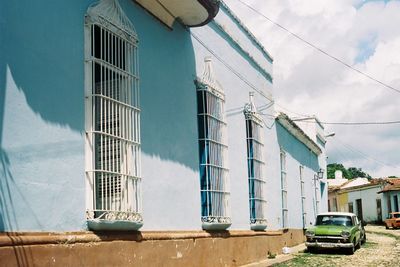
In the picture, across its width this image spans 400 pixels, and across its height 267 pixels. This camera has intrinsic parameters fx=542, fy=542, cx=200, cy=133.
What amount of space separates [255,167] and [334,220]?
4886mm

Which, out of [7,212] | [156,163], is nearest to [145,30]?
[156,163]

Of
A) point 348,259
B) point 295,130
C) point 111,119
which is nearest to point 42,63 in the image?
point 111,119

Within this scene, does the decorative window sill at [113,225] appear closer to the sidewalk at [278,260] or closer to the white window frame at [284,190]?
the sidewalk at [278,260]

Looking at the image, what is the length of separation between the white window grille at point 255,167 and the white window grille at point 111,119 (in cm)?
571

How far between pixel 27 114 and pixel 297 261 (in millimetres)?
9170

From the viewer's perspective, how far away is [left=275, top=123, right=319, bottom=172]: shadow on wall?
16578 millimetres

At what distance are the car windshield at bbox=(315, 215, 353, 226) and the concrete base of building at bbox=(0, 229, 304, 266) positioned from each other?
4885 mm

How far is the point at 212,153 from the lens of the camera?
1007cm

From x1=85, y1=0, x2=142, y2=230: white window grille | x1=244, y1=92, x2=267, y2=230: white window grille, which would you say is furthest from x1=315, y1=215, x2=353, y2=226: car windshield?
x1=85, y1=0, x2=142, y2=230: white window grille

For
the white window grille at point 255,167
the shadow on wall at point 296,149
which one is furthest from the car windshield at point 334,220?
the white window grille at point 255,167

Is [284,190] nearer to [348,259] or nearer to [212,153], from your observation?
[348,259]

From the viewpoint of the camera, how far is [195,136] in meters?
9.42

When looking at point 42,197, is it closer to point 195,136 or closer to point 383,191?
point 195,136

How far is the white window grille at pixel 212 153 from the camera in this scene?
966 centimetres
